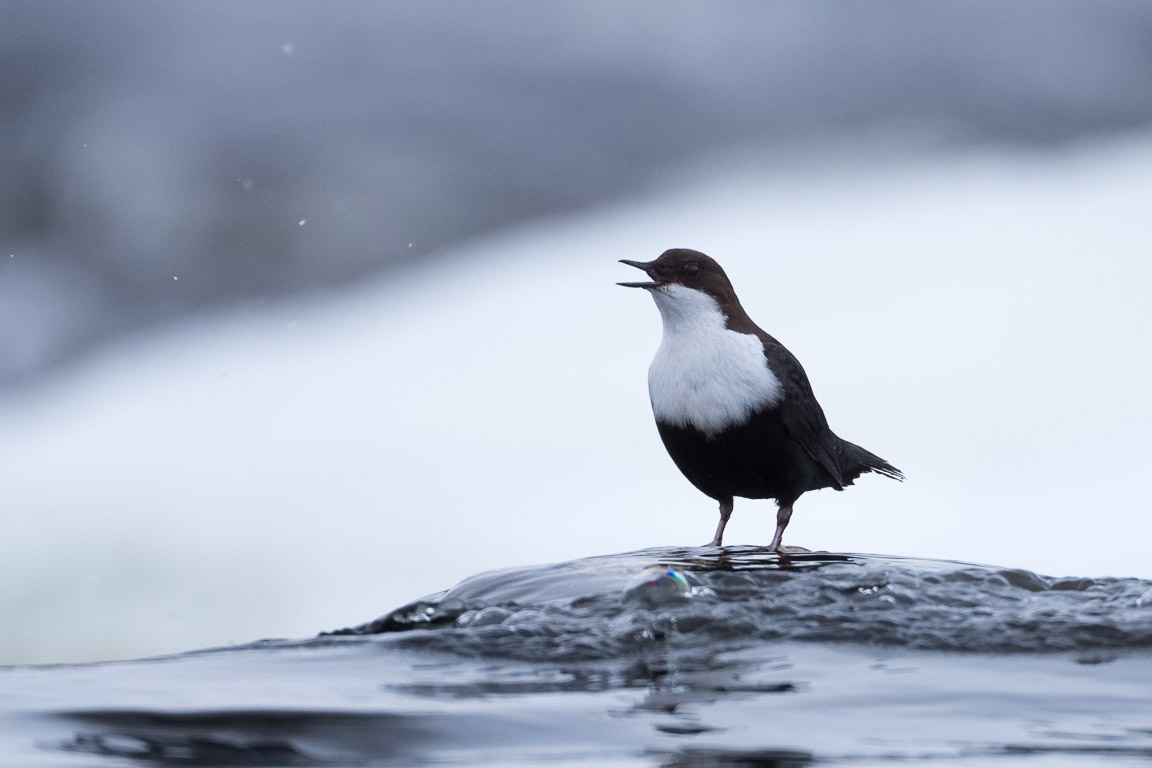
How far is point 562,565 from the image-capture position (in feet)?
14.3

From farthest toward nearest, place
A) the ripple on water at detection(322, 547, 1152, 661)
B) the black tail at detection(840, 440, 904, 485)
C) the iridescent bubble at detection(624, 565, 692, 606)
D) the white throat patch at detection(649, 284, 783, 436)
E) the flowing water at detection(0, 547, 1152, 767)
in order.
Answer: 1. the black tail at detection(840, 440, 904, 485)
2. the white throat patch at detection(649, 284, 783, 436)
3. the iridescent bubble at detection(624, 565, 692, 606)
4. the ripple on water at detection(322, 547, 1152, 661)
5. the flowing water at detection(0, 547, 1152, 767)

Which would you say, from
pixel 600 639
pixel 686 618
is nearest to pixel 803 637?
pixel 686 618

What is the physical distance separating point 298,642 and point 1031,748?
2212 mm

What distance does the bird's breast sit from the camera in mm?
4711

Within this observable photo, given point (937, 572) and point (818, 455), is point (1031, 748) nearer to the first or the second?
point (937, 572)

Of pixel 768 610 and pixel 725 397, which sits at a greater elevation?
pixel 725 397

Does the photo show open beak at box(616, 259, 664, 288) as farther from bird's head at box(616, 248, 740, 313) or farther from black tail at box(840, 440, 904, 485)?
black tail at box(840, 440, 904, 485)

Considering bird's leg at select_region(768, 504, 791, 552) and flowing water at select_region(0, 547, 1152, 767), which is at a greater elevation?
bird's leg at select_region(768, 504, 791, 552)

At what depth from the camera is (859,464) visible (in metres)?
5.41

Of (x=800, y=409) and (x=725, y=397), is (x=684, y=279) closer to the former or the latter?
(x=725, y=397)

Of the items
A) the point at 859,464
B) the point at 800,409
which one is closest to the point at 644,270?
the point at 800,409

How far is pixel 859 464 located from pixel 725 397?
101 cm

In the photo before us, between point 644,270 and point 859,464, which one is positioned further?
point 859,464

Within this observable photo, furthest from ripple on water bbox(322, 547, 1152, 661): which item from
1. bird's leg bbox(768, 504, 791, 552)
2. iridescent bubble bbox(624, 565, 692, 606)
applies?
bird's leg bbox(768, 504, 791, 552)
